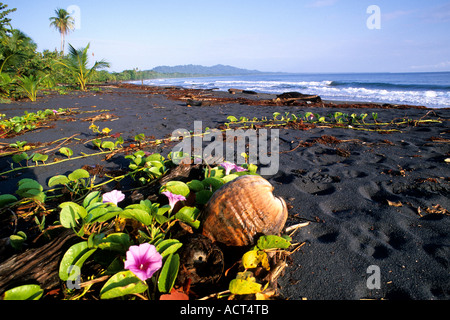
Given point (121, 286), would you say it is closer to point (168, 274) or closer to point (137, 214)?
point (168, 274)

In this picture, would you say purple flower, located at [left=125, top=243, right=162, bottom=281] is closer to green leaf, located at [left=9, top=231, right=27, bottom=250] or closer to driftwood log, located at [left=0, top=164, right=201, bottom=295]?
driftwood log, located at [left=0, top=164, right=201, bottom=295]

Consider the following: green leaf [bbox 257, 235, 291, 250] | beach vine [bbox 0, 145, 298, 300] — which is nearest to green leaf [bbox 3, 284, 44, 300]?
beach vine [bbox 0, 145, 298, 300]

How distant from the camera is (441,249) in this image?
53.1 inches

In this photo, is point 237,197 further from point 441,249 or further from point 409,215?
point 409,215

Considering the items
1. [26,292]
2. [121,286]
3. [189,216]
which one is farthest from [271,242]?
[26,292]

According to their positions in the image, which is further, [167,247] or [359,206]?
[359,206]

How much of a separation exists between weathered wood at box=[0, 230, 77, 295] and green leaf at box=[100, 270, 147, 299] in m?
0.29

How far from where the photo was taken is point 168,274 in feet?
3.10

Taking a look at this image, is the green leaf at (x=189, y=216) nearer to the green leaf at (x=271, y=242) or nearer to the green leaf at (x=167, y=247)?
the green leaf at (x=167, y=247)

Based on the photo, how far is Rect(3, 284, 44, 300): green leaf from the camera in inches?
33.2

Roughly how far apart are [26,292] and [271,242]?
3.33 ft

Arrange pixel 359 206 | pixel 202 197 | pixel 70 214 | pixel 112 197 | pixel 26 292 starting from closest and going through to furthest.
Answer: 1. pixel 26 292
2. pixel 70 214
3. pixel 112 197
4. pixel 202 197
5. pixel 359 206

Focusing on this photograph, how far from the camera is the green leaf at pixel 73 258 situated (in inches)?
36.9
